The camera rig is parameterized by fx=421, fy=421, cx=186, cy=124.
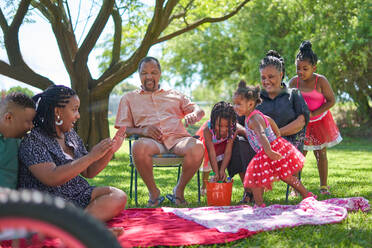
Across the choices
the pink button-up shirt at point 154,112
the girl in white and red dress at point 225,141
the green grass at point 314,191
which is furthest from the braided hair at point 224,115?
the green grass at point 314,191

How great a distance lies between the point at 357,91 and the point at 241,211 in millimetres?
12864

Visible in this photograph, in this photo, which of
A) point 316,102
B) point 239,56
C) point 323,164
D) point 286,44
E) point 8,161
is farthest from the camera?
point 239,56

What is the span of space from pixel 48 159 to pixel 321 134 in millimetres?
3312

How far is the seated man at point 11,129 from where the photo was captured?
265 cm

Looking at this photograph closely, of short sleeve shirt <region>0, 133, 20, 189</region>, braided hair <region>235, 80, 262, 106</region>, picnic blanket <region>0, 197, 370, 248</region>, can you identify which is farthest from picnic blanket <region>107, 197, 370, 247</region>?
braided hair <region>235, 80, 262, 106</region>

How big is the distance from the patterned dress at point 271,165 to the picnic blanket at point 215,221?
244 millimetres

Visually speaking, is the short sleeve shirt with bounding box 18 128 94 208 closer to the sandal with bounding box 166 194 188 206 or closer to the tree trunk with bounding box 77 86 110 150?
the sandal with bounding box 166 194 188 206

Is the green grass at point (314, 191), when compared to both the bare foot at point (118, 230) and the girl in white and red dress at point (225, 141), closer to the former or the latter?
the girl in white and red dress at point (225, 141)

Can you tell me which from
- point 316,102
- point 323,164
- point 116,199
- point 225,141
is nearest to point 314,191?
point 323,164

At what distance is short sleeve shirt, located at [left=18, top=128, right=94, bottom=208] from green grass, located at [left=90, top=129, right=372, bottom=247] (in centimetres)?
107

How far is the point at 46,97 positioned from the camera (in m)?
2.87

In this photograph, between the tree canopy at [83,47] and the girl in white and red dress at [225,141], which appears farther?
the tree canopy at [83,47]

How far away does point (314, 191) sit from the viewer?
4922 mm

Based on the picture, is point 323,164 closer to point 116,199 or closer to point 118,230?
point 116,199
